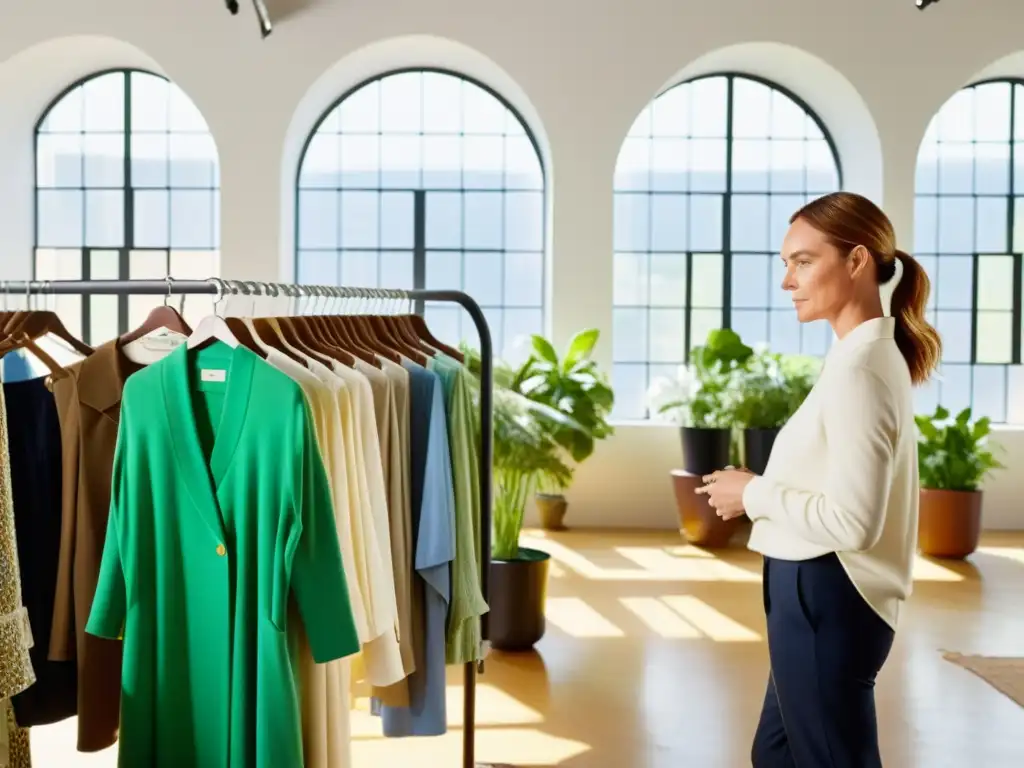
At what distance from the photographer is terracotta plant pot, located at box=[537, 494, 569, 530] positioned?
24.3ft

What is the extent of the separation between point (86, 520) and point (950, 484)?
228 inches

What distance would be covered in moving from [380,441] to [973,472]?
5.19 meters

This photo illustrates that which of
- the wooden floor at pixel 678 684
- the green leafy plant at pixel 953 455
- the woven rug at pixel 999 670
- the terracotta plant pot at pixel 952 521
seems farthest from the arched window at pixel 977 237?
the woven rug at pixel 999 670

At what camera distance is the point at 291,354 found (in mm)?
2369

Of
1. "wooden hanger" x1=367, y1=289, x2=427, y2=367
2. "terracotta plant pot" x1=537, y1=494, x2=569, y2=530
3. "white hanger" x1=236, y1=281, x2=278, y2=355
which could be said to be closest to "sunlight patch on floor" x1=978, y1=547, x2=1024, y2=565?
"terracotta plant pot" x1=537, y1=494, x2=569, y2=530

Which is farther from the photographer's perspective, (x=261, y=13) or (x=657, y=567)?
(x=261, y=13)

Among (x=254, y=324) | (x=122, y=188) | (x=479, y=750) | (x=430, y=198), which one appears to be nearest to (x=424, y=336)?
(x=254, y=324)

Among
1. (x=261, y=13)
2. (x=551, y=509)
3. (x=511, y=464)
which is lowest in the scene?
(x=551, y=509)

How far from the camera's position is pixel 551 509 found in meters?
7.41

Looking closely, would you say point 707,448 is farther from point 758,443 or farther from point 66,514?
point 66,514

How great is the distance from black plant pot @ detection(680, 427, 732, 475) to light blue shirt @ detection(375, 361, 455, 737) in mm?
4397

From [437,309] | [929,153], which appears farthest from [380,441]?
[929,153]

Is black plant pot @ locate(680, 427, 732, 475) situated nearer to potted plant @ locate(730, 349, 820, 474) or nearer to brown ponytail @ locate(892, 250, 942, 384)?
potted plant @ locate(730, 349, 820, 474)

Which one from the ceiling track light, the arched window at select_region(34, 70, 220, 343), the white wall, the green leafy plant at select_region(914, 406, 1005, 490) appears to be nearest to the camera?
the green leafy plant at select_region(914, 406, 1005, 490)
